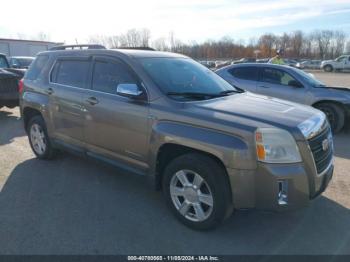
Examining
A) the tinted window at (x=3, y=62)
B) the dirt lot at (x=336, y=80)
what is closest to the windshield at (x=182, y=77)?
the tinted window at (x=3, y=62)

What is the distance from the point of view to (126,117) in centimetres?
388

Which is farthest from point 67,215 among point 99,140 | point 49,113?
point 49,113

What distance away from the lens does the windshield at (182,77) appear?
3.85 m

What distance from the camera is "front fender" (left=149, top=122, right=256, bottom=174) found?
2.96m

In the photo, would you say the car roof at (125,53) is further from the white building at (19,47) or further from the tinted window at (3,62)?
the white building at (19,47)

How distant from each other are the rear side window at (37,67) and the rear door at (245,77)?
200 inches

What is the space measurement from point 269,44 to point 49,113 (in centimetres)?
11228

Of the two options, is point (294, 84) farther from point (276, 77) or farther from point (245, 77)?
point (245, 77)

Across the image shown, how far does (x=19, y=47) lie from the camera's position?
4153cm

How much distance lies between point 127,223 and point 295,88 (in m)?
5.93

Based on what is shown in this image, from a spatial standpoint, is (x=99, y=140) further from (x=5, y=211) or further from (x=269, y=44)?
(x=269, y=44)

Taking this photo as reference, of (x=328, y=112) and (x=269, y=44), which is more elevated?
(x=269, y=44)

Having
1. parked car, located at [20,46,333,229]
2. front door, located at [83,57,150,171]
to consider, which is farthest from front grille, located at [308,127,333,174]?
front door, located at [83,57,150,171]

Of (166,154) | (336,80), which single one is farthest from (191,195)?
(336,80)
